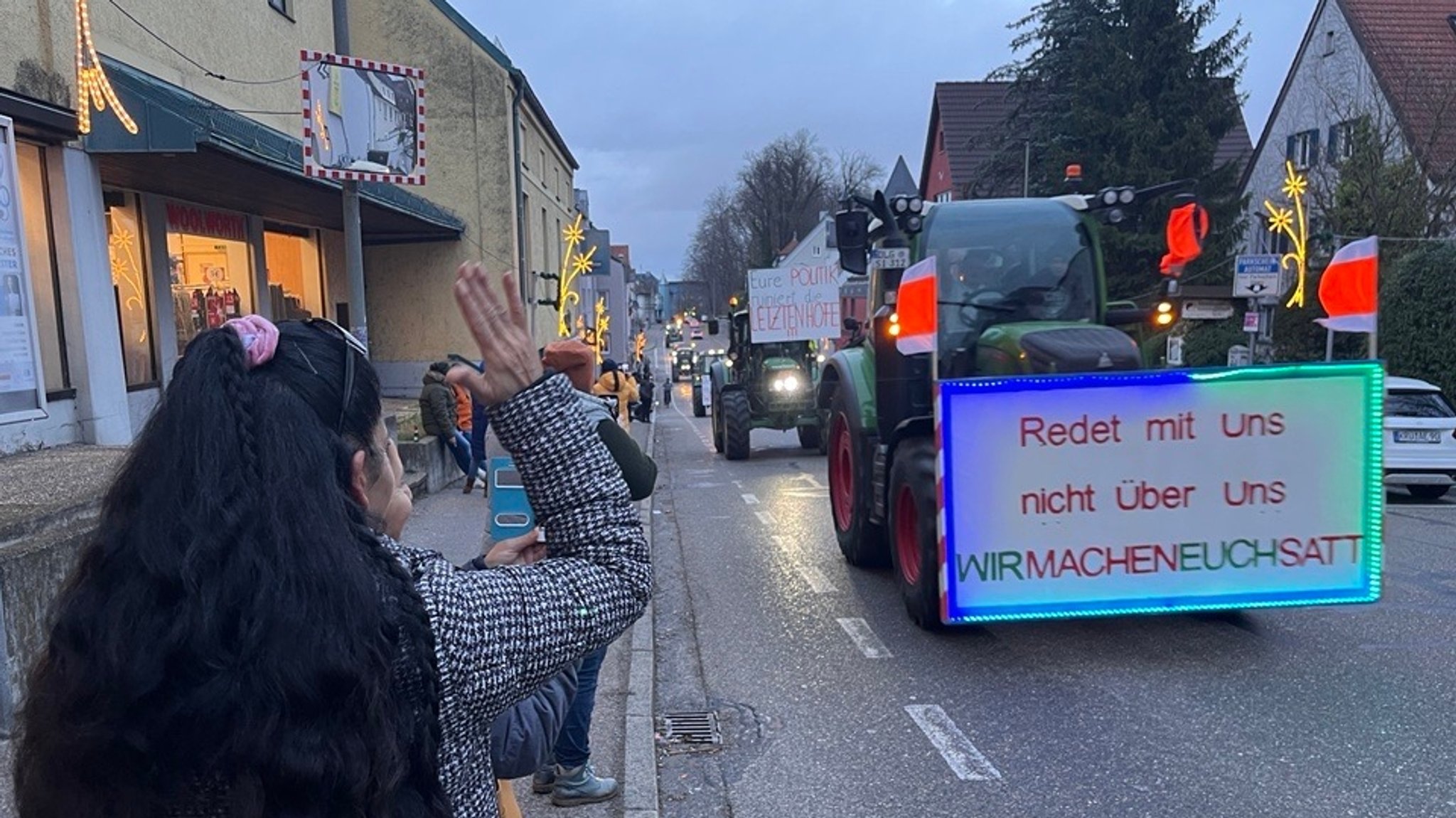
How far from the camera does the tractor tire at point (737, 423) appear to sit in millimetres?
16438

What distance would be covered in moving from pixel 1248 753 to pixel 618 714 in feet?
9.63

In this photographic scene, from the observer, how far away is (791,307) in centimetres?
1722

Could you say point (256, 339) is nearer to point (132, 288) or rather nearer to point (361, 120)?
point (361, 120)

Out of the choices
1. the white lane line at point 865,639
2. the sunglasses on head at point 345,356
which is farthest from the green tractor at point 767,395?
the sunglasses on head at point 345,356

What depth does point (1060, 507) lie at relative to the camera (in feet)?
17.3

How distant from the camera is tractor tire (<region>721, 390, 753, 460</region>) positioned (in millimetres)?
16438

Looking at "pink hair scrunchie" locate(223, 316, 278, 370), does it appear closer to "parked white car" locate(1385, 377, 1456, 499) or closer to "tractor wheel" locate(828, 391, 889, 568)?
"tractor wheel" locate(828, 391, 889, 568)

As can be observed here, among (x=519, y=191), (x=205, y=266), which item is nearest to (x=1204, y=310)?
(x=205, y=266)

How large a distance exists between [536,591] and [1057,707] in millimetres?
4265

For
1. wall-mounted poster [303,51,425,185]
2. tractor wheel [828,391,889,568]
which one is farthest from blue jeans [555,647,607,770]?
wall-mounted poster [303,51,425,185]

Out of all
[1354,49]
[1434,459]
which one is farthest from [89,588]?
[1354,49]

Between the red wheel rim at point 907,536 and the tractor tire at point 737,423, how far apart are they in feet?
32.9

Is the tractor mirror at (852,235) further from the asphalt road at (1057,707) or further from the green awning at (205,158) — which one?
the green awning at (205,158)

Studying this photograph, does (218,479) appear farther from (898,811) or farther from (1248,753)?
(1248,753)
